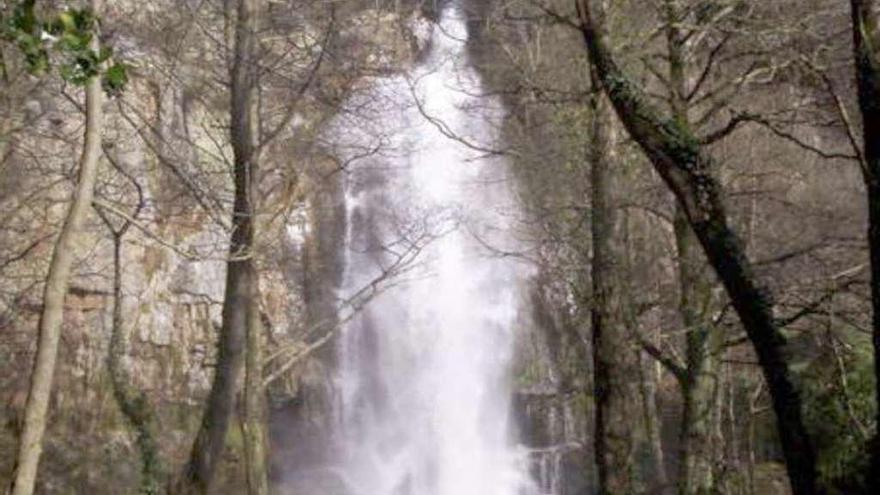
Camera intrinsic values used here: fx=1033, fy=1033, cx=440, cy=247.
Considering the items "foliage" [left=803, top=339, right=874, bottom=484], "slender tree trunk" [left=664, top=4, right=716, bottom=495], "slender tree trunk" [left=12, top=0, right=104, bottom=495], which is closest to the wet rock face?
"slender tree trunk" [left=664, top=4, right=716, bottom=495]

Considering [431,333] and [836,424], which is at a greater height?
[431,333]

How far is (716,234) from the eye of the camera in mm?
4926

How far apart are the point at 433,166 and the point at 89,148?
17773 millimetres

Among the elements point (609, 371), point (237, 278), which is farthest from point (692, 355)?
point (237, 278)

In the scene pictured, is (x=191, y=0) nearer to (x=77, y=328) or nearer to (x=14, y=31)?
(x=77, y=328)

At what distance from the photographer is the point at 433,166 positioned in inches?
1010

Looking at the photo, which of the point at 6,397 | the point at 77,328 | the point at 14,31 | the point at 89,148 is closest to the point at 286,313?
the point at 77,328

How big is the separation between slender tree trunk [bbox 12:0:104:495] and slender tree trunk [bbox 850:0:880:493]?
15.3 ft

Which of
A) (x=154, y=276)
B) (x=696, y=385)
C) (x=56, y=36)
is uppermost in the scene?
(x=154, y=276)

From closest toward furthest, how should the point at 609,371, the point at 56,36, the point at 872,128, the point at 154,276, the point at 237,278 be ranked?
the point at 56,36 < the point at 872,128 < the point at 609,371 < the point at 237,278 < the point at 154,276

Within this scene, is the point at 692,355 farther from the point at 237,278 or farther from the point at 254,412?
the point at 237,278

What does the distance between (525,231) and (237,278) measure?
31.9ft

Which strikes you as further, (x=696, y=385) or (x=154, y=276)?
(x=154, y=276)

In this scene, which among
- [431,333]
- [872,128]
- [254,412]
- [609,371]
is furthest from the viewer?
[431,333]
